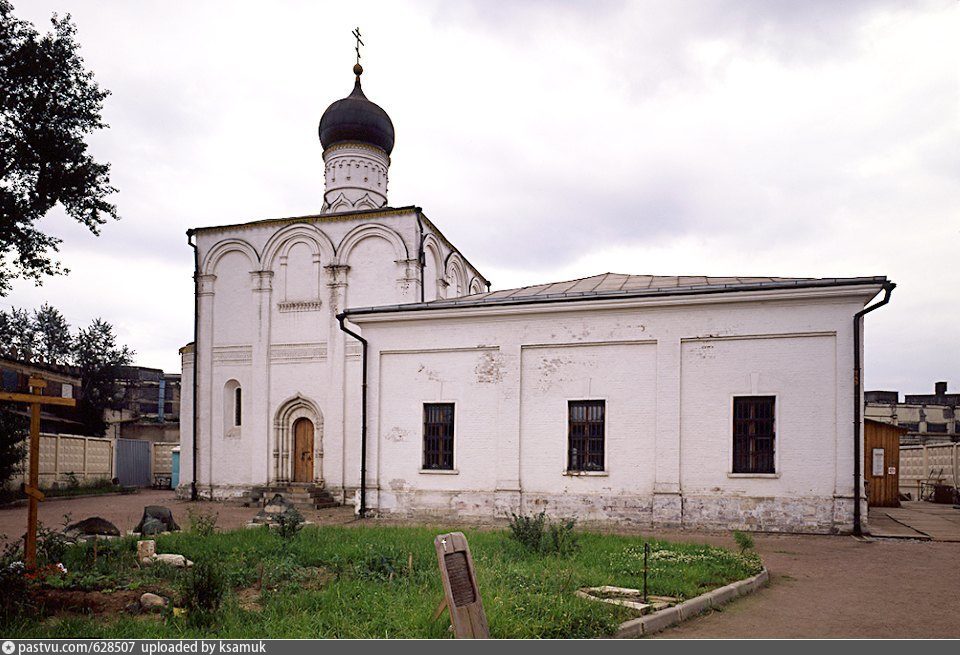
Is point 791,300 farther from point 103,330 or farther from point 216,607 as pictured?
point 103,330

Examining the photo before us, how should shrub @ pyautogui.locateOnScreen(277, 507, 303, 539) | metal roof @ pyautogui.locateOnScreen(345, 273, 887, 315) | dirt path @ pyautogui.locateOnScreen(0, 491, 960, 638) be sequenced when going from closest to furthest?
dirt path @ pyautogui.locateOnScreen(0, 491, 960, 638) < shrub @ pyautogui.locateOnScreen(277, 507, 303, 539) < metal roof @ pyautogui.locateOnScreen(345, 273, 887, 315)

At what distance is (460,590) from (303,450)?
15.0 meters

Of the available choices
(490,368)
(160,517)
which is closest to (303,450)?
(490,368)

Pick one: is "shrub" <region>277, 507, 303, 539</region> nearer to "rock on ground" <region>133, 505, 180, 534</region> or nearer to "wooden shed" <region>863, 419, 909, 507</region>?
"rock on ground" <region>133, 505, 180, 534</region>

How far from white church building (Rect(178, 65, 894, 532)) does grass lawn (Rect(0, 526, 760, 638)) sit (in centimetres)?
348

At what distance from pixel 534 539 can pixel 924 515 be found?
11936mm

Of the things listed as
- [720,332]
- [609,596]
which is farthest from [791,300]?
[609,596]

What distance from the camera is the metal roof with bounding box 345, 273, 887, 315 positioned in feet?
42.6

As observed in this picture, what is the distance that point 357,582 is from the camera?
7.05 m

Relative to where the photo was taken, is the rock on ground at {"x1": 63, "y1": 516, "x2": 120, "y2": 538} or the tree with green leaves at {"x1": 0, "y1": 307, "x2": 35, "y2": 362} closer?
the rock on ground at {"x1": 63, "y1": 516, "x2": 120, "y2": 538}

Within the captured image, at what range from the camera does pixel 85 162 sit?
50.7 ft

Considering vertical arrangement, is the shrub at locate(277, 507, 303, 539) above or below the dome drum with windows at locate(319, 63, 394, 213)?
below

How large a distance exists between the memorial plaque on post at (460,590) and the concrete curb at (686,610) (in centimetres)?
132

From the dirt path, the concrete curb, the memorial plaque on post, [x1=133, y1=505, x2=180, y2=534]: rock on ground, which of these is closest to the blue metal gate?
the dirt path
